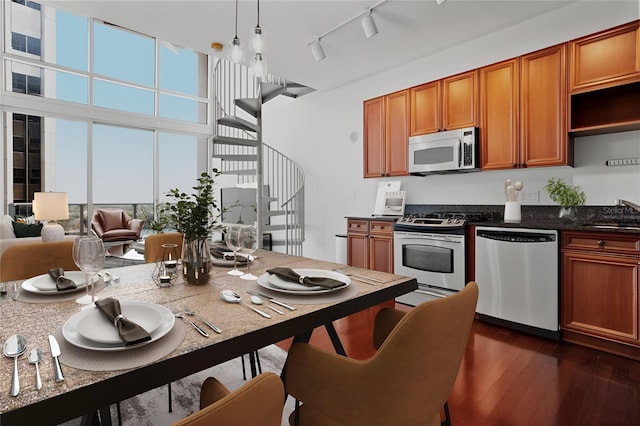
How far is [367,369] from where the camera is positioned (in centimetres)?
96

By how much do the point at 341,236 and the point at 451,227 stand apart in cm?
162

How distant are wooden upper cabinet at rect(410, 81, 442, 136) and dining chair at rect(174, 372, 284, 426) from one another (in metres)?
3.61

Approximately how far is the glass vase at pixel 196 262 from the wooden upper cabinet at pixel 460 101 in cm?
310

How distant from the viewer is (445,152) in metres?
3.65

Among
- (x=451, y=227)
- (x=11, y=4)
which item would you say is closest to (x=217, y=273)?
(x=451, y=227)

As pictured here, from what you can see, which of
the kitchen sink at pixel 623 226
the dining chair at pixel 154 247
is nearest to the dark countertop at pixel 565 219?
the kitchen sink at pixel 623 226

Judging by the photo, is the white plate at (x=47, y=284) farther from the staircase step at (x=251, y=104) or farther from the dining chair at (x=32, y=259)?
the staircase step at (x=251, y=104)

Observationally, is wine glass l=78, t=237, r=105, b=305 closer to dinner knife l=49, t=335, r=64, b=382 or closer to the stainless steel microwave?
dinner knife l=49, t=335, r=64, b=382

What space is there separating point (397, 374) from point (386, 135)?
3679 millimetres

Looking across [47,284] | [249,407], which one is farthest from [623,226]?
[47,284]

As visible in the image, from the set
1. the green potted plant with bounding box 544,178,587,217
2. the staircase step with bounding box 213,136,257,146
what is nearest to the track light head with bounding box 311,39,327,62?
the staircase step with bounding box 213,136,257,146

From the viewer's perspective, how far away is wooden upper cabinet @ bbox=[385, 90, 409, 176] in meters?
4.07

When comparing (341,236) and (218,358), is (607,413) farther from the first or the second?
(341,236)

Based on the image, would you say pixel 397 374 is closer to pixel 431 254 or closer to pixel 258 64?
pixel 258 64
